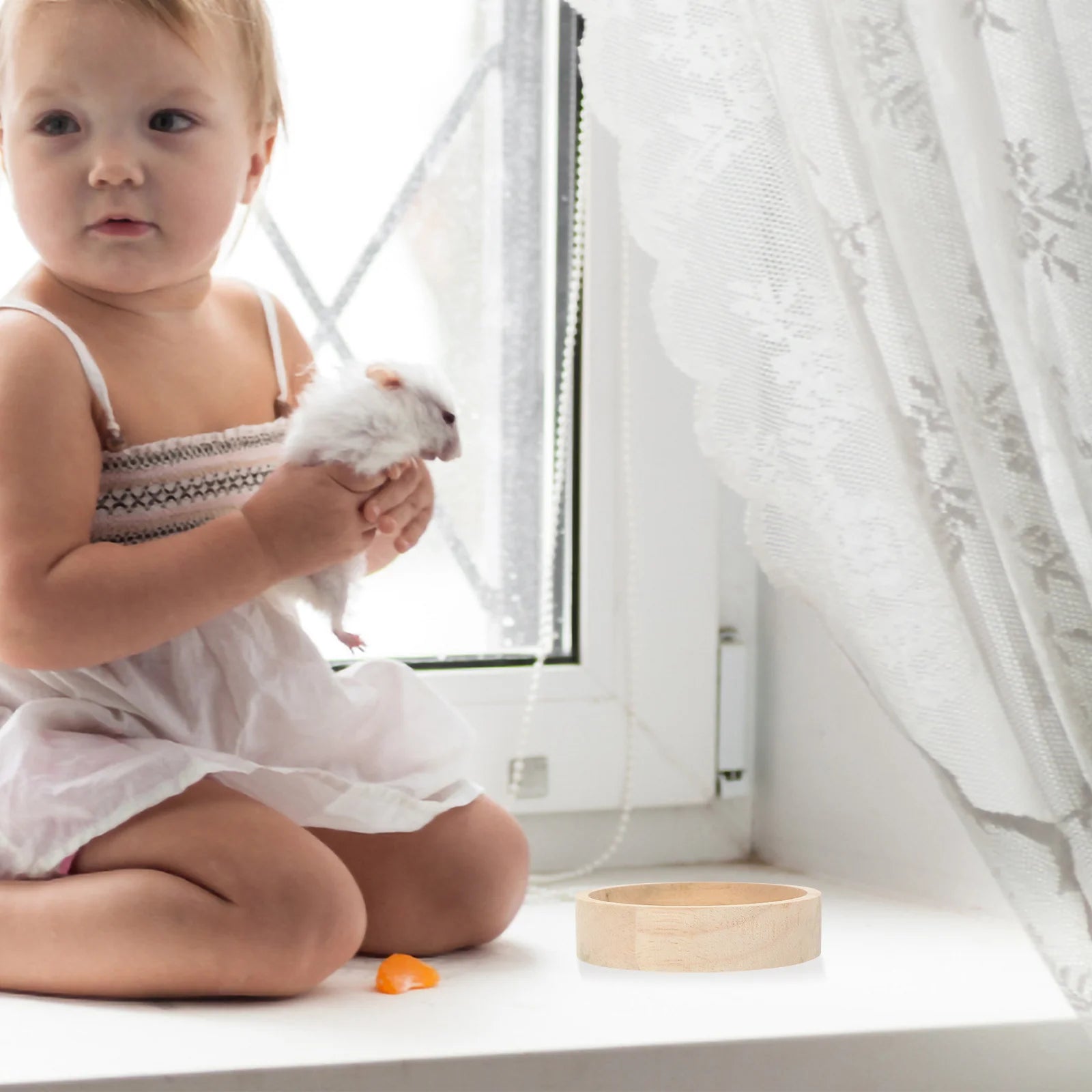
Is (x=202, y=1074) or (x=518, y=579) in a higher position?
(x=518, y=579)

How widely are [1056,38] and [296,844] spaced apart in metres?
0.56

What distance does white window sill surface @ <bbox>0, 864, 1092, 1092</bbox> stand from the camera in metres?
0.69

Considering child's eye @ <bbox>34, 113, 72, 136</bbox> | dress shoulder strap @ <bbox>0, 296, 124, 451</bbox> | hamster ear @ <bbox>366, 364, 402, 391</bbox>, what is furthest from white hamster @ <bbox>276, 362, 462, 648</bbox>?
child's eye @ <bbox>34, 113, 72, 136</bbox>

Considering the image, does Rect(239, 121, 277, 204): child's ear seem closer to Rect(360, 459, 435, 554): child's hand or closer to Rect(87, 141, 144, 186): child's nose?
Rect(87, 141, 144, 186): child's nose

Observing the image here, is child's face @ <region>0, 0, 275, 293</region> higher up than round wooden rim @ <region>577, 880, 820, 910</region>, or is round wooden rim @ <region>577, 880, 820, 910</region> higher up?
child's face @ <region>0, 0, 275, 293</region>

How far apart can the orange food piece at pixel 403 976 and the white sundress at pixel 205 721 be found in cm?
9

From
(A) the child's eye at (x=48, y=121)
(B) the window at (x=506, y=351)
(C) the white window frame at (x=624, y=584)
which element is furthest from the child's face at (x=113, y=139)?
(C) the white window frame at (x=624, y=584)

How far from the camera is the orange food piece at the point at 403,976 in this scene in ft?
2.71

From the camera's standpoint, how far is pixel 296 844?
0.82 metres

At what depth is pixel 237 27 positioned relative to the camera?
91 centimetres

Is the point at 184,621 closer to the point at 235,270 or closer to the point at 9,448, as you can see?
the point at 9,448

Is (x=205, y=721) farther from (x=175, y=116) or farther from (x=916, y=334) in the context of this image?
(x=916, y=334)

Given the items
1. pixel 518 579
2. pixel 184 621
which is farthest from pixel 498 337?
pixel 184 621

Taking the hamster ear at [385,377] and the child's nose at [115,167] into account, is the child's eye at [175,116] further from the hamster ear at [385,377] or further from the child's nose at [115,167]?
the hamster ear at [385,377]
